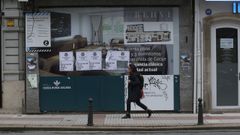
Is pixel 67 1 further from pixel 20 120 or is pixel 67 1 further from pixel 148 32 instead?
pixel 20 120

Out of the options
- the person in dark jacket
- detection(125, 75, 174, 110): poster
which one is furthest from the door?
the person in dark jacket

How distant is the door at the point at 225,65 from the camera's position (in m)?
17.4

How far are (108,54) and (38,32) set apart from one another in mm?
2309

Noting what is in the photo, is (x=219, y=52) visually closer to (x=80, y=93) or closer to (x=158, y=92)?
(x=158, y=92)

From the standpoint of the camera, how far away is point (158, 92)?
17.3m

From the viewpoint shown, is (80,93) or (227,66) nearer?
(80,93)

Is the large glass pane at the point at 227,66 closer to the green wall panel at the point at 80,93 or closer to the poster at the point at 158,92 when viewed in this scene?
the poster at the point at 158,92

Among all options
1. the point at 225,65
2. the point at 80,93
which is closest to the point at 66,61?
the point at 80,93

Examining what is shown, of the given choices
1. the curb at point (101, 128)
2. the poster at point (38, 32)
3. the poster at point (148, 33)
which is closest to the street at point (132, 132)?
the curb at point (101, 128)

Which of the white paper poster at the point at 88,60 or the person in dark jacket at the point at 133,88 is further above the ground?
the white paper poster at the point at 88,60

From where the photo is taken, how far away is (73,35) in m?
17.3

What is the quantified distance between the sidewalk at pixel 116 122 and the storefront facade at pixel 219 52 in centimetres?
68

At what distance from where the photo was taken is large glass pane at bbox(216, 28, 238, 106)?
17.4 m

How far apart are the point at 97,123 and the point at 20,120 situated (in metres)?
2.35
